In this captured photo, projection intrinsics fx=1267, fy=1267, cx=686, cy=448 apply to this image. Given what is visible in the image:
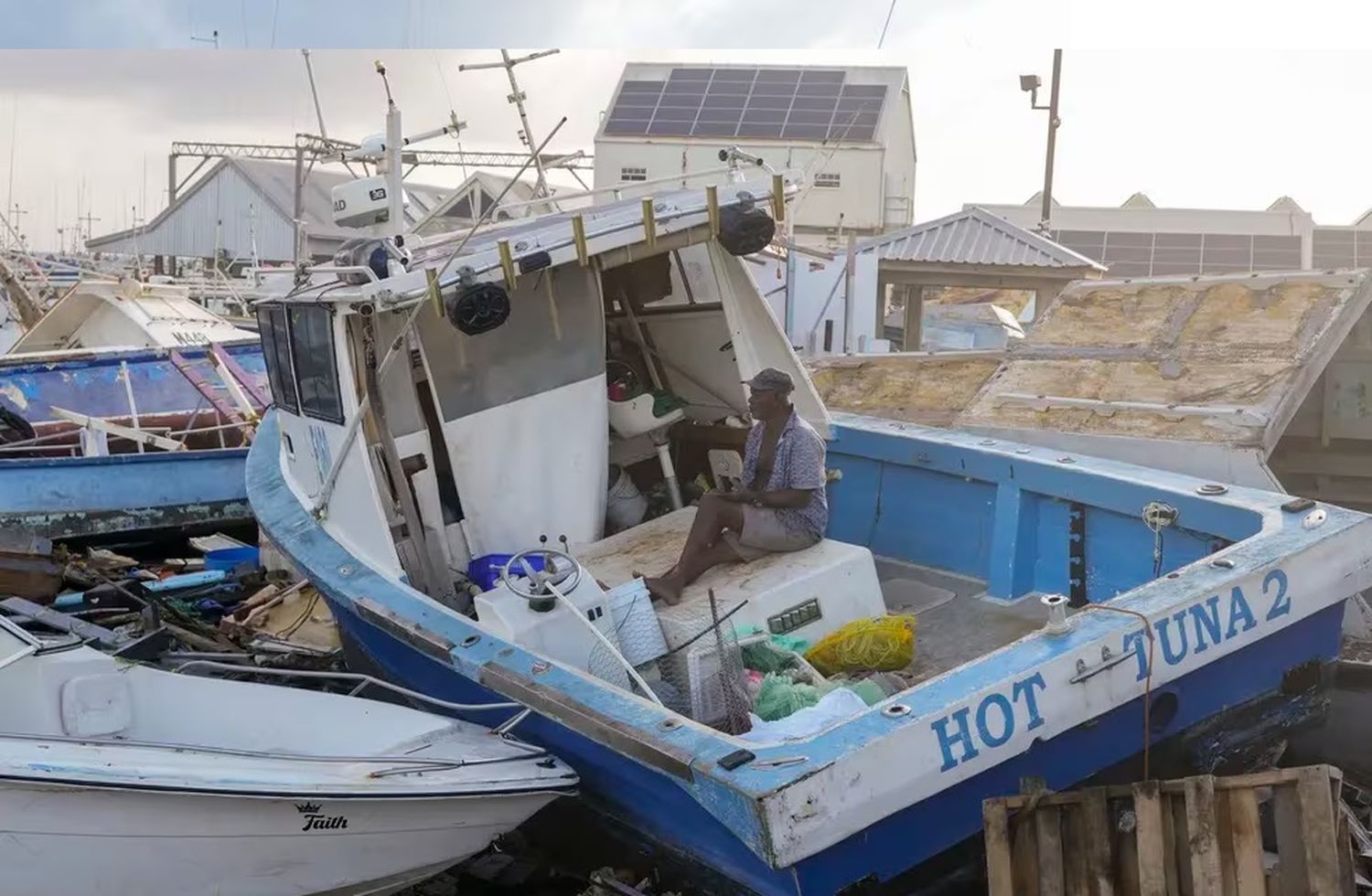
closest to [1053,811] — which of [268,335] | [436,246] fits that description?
[436,246]

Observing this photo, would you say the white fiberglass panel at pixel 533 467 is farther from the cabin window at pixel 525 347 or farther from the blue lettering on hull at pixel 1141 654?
the blue lettering on hull at pixel 1141 654

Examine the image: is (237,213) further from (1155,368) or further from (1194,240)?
(1155,368)

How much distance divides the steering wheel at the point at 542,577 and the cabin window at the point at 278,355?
184 cm

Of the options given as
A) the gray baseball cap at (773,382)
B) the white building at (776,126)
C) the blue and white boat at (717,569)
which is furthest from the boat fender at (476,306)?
the white building at (776,126)

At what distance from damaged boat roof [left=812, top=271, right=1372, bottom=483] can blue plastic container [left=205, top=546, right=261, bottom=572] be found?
14.7ft

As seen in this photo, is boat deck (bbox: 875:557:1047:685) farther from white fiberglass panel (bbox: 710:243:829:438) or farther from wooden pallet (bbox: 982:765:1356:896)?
wooden pallet (bbox: 982:765:1356:896)

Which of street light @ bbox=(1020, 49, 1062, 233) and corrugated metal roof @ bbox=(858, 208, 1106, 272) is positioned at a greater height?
street light @ bbox=(1020, 49, 1062, 233)

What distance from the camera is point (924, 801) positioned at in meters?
3.65

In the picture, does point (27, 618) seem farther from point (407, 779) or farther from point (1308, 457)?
point (1308, 457)

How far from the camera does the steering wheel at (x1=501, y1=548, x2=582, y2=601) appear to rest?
475 cm

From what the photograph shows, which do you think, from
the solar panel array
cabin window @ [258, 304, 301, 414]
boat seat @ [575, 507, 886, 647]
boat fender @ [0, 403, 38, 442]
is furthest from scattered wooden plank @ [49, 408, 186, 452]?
the solar panel array

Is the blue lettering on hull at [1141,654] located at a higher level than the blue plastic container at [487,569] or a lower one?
higher

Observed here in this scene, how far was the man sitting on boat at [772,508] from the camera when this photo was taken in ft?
17.4

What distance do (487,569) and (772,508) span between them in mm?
1252
